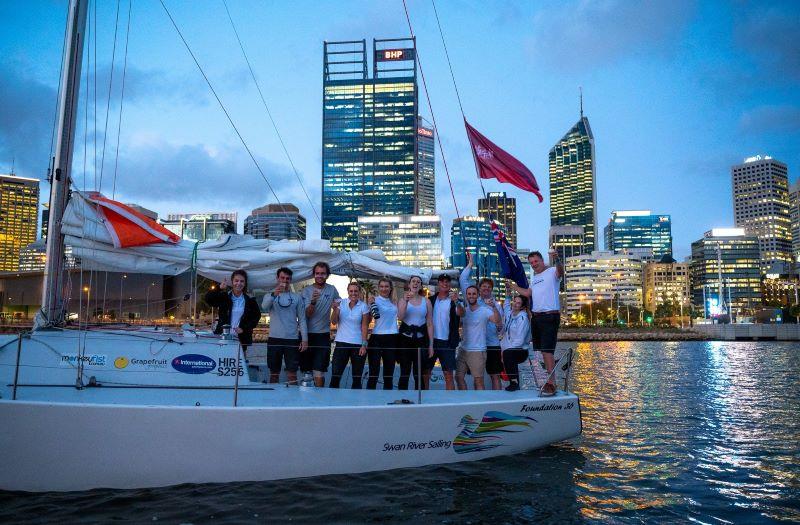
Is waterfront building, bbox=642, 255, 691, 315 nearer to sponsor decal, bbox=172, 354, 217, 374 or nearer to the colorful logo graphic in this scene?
the colorful logo graphic

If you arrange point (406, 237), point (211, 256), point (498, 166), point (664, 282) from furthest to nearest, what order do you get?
point (664, 282)
point (406, 237)
point (498, 166)
point (211, 256)

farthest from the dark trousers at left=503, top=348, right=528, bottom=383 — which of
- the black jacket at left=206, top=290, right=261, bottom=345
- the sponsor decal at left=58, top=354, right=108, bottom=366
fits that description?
the sponsor decal at left=58, top=354, right=108, bottom=366

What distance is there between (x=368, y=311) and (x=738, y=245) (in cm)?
19123

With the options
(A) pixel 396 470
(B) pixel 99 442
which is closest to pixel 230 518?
(B) pixel 99 442

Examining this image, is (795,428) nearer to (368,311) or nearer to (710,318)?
(368,311)

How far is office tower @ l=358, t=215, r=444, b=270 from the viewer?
144500 millimetres

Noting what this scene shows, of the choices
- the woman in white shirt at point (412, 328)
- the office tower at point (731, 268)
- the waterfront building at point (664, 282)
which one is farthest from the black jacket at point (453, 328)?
the office tower at point (731, 268)

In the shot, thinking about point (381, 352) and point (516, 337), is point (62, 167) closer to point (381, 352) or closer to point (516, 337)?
point (381, 352)

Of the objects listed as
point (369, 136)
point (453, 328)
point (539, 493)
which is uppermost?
point (369, 136)

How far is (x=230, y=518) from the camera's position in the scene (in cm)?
459

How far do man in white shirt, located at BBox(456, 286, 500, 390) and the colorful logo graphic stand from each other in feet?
3.03

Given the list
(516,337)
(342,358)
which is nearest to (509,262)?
(516,337)

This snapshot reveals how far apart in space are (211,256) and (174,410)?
2799 millimetres

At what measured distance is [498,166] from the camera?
9148mm
